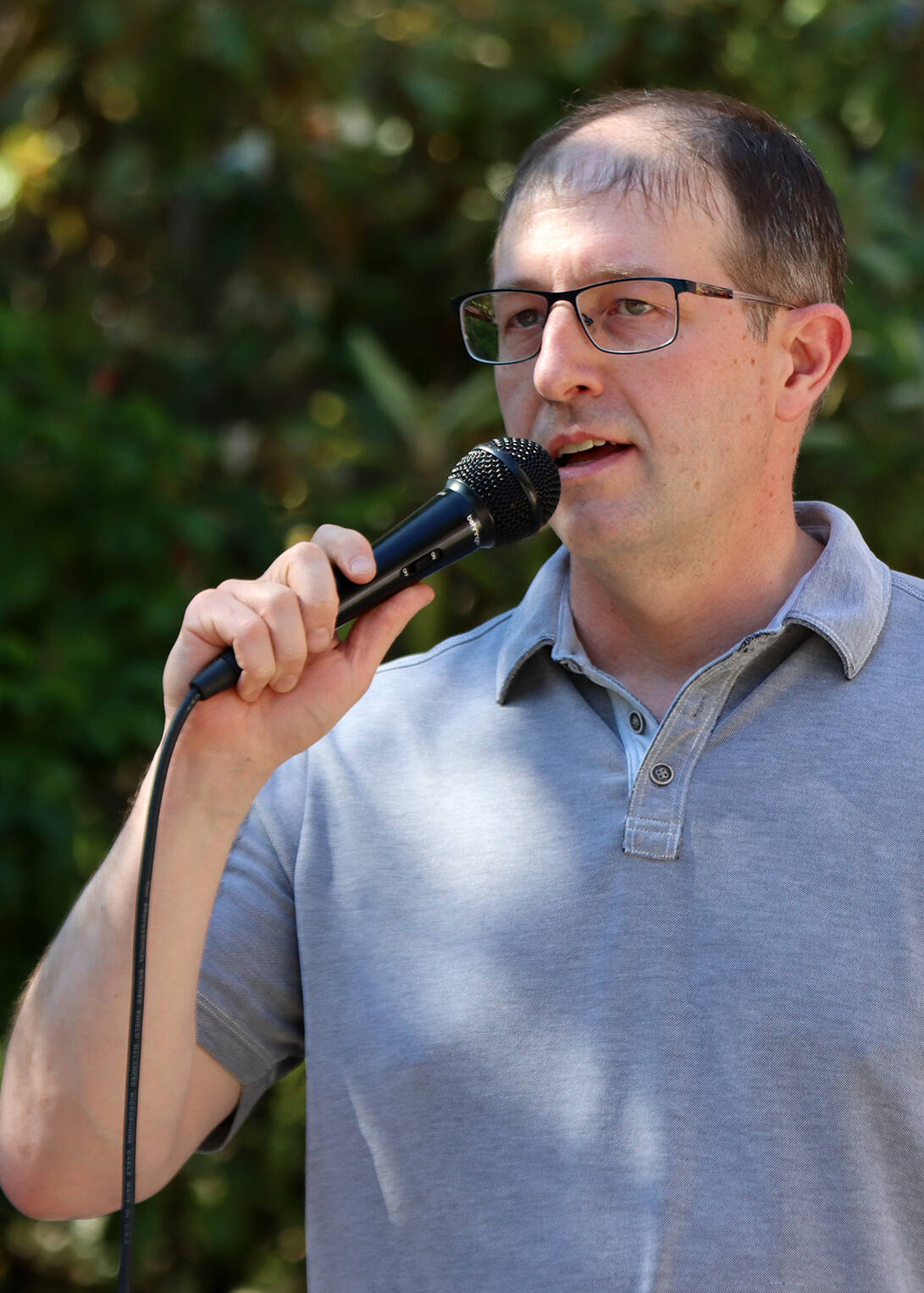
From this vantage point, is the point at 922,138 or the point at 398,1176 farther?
the point at 922,138

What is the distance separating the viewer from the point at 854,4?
3.60m

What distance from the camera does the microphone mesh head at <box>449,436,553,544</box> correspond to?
1437 millimetres

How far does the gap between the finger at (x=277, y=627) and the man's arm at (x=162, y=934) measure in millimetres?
64

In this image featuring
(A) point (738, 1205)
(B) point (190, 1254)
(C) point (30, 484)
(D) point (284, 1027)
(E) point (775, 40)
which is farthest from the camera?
(E) point (775, 40)

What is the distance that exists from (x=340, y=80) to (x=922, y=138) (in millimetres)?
1611

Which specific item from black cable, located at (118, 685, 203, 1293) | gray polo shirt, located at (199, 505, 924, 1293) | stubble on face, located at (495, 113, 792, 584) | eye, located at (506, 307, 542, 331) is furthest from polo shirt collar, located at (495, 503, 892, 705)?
black cable, located at (118, 685, 203, 1293)

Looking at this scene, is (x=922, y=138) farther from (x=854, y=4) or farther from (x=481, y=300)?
Result: (x=481, y=300)

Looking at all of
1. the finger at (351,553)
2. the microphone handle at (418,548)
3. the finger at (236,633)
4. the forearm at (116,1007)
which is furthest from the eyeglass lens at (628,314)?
the forearm at (116,1007)

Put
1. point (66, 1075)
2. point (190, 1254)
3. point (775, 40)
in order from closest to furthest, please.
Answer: point (66, 1075), point (190, 1254), point (775, 40)

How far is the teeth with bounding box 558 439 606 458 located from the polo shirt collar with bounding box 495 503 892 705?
24cm

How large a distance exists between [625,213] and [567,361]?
20 centimetres

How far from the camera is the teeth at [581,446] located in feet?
5.40

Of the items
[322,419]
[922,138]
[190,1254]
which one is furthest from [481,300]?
[190,1254]

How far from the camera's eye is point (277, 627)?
132 centimetres
